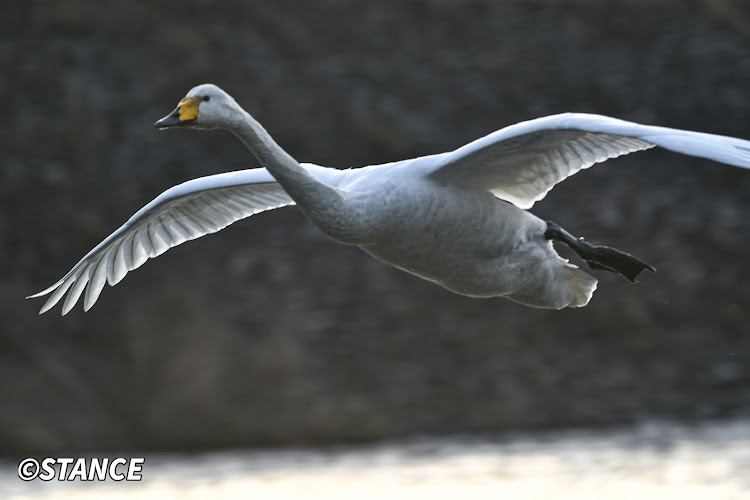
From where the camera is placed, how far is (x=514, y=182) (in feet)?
23.3

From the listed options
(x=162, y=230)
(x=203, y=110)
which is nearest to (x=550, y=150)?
(x=203, y=110)

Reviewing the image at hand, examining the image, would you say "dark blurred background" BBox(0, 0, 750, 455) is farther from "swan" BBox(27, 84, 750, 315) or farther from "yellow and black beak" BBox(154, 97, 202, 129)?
"yellow and black beak" BBox(154, 97, 202, 129)

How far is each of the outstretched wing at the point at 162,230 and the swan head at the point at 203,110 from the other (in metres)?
1.53

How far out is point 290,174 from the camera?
6125mm

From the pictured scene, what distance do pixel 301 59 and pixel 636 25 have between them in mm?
5234

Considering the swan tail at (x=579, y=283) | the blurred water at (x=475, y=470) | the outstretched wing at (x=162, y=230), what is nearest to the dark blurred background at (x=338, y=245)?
the blurred water at (x=475, y=470)

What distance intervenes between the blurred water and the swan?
18.1 feet

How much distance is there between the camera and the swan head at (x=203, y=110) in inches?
239

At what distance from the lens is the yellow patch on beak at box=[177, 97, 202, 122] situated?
6070 mm

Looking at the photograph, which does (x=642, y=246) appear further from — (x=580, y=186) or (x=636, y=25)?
(x=636, y=25)

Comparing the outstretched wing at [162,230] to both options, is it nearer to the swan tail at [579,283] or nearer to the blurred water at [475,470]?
the swan tail at [579,283]

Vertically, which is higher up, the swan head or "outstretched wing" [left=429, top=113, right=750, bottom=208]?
the swan head

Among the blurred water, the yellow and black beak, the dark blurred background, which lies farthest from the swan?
the dark blurred background

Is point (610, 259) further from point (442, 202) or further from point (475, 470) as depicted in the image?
point (475, 470)
